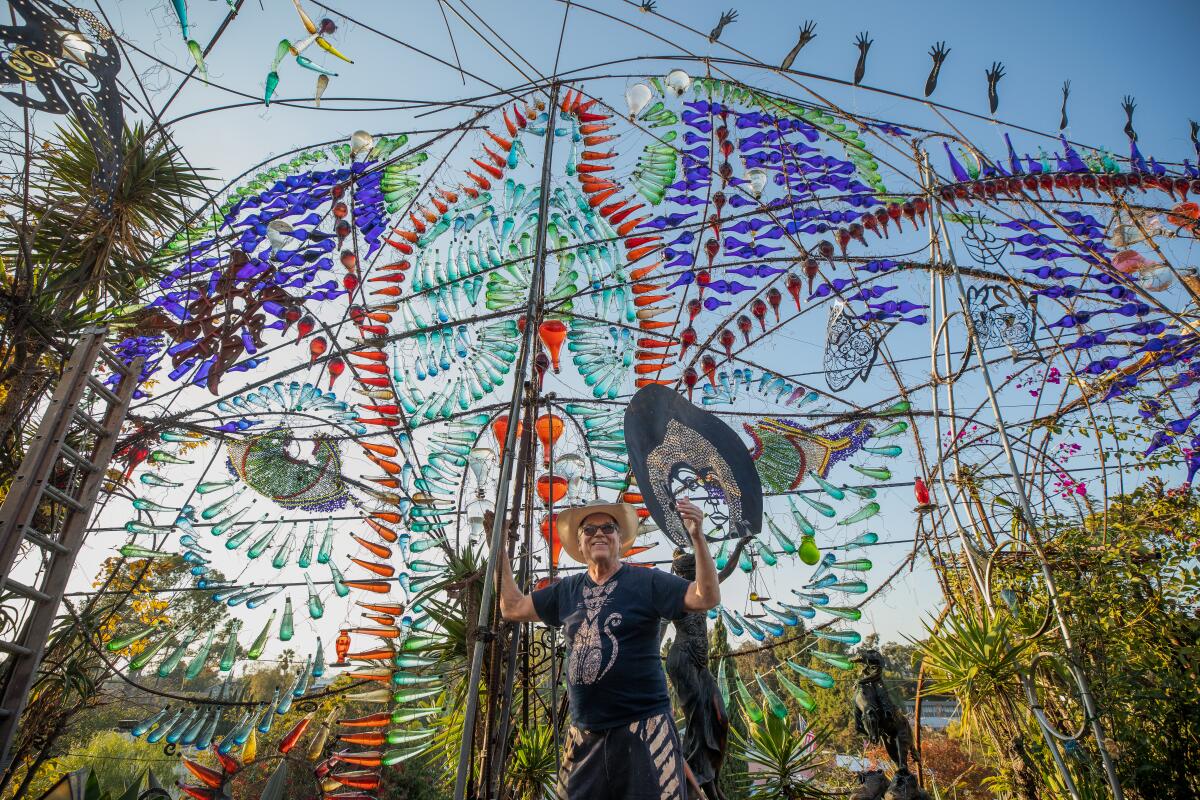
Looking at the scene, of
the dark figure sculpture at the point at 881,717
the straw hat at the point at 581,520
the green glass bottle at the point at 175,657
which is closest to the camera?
the straw hat at the point at 581,520

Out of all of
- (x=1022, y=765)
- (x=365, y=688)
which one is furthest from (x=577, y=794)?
(x=365, y=688)

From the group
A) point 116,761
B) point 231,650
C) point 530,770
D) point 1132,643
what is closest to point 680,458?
point 530,770

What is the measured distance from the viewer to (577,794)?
2.18 metres

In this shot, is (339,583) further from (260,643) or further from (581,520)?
(581,520)

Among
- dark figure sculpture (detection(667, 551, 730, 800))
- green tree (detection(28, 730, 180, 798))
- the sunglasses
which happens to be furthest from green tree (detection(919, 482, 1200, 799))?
green tree (detection(28, 730, 180, 798))

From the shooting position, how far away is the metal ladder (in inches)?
130

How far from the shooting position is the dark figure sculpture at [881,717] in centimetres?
445

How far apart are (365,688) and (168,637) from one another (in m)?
1.73

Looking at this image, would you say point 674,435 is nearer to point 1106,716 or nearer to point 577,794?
point 577,794

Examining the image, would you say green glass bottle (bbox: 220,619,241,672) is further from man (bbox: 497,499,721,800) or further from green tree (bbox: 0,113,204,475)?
man (bbox: 497,499,721,800)

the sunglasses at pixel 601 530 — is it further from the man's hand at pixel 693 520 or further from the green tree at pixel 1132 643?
the green tree at pixel 1132 643

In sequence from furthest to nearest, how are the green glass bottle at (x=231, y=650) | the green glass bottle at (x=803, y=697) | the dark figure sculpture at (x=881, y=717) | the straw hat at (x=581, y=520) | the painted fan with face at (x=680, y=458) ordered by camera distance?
the green glass bottle at (x=231, y=650)
the green glass bottle at (x=803, y=697)
the dark figure sculpture at (x=881, y=717)
the straw hat at (x=581, y=520)
the painted fan with face at (x=680, y=458)

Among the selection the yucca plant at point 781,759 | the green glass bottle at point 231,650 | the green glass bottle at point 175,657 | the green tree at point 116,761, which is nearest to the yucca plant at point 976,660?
the yucca plant at point 781,759

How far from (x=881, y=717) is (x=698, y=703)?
5.04 feet
